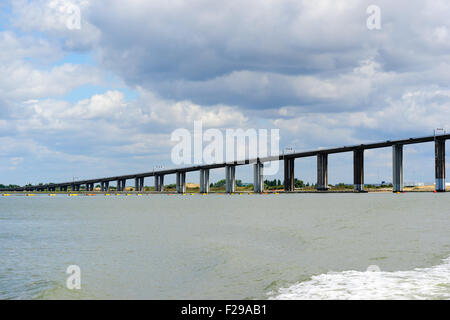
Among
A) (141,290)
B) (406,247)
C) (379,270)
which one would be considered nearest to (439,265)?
(379,270)

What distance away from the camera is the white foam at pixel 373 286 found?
1706 centimetres

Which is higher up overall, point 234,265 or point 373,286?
point 373,286

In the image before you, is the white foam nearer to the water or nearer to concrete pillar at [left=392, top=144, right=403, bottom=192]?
the water

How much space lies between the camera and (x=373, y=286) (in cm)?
1834

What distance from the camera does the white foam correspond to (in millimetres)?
17062
